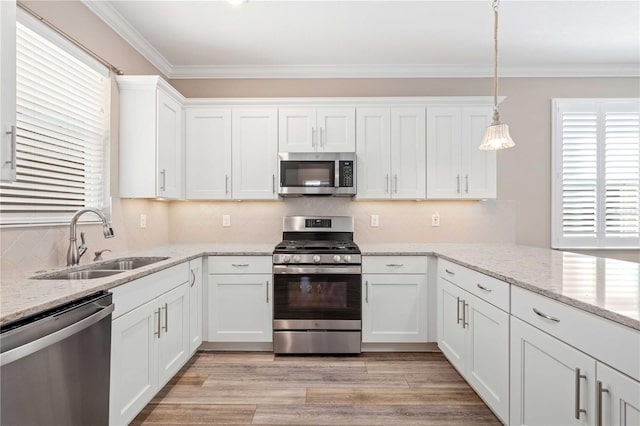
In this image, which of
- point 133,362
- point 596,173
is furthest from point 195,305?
point 596,173

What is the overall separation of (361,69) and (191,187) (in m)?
2.07

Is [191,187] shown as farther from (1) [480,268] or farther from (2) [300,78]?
(1) [480,268]

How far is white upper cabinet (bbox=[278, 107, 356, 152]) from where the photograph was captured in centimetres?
320

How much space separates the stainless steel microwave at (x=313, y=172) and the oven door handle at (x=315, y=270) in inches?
28.0

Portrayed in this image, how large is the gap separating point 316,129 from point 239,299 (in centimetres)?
170

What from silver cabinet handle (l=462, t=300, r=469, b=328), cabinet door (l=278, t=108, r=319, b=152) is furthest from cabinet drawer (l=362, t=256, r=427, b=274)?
cabinet door (l=278, t=108, r=319, b=152)

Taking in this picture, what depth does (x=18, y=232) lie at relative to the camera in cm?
178

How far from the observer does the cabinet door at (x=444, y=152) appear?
318 centimetres

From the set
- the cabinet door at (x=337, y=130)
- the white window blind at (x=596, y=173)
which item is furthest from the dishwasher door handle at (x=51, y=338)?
the white window blind at (x=596, y=173)

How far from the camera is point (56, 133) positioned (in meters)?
2.06

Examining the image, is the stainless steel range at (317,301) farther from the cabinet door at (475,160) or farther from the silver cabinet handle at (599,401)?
the silver cabinet handle at (599,401)

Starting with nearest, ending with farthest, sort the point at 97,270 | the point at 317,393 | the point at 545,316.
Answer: the point at 545,316 → the point at 97,270 → the point at 317,393

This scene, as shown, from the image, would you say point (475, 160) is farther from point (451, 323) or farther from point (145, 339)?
point (145, 339)

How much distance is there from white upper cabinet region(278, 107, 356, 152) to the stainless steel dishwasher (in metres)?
2.11
